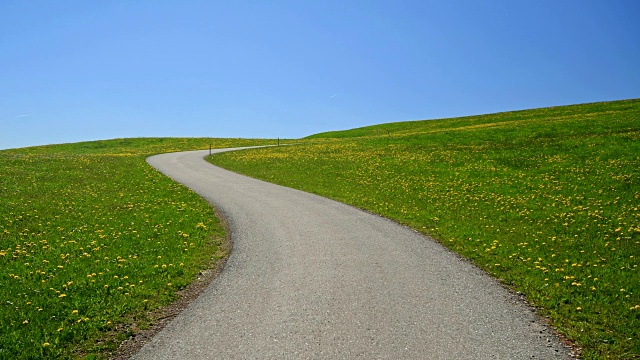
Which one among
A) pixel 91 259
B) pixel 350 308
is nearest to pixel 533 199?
pixel 350 308

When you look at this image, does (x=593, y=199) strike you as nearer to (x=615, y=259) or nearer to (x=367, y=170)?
(x=615, y=259)

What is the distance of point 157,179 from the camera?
1162 inches

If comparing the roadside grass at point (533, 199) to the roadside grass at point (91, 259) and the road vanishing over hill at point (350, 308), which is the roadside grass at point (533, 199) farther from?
the roadside grass at point (91, 259)

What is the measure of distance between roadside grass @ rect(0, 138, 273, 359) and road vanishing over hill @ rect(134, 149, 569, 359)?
1.03 meters

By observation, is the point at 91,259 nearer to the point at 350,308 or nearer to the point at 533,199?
the point at 350,308

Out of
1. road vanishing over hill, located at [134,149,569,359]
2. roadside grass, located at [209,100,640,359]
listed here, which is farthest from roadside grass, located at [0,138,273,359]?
roadside grass, located at [209,100,640,359]

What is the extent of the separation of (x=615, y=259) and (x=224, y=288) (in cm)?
1014

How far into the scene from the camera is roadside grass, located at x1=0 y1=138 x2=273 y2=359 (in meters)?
7.88

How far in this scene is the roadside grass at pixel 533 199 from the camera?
9250 millimetres

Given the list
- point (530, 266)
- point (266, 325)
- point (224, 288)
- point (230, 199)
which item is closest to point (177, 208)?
point (230, 199)

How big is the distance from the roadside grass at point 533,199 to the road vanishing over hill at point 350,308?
2.95ft

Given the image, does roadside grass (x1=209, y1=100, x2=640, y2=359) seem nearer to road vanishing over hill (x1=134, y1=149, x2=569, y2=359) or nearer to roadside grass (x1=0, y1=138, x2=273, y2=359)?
road vanishing over hill (x1=134, y1=149, x2=569, y2=359)

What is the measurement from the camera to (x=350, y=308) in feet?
29.0

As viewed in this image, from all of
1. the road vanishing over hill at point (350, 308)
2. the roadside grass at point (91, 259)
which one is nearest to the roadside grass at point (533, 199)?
the road vanishing over hill at point (350, 308)
